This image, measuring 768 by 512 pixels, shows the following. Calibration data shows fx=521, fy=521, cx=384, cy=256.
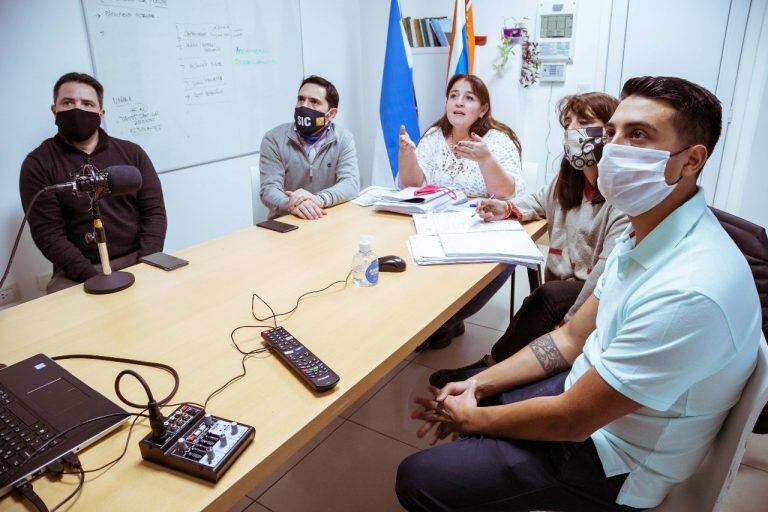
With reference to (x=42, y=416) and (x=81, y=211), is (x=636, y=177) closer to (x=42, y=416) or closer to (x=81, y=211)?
(x=42, y=416)

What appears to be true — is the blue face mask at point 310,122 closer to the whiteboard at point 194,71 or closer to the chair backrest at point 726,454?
the whiteboard at point 194,71

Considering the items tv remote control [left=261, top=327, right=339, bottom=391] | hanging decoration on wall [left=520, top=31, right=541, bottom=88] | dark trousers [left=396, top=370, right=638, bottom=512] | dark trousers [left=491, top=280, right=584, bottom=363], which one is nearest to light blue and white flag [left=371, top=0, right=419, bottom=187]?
hanging decoration on wall [left=520, top=31, right=541, bottom=88]

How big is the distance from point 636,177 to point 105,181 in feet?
4.47

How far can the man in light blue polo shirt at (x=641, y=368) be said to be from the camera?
90 cm

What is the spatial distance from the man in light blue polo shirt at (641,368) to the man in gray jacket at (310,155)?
4.77 feet

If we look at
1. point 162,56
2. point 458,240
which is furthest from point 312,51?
point 458,240

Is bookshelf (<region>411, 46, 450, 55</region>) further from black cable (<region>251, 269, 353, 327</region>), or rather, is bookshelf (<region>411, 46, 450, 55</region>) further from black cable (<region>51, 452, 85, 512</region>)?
black cable (<region>51, 452, 85, 512</region>)

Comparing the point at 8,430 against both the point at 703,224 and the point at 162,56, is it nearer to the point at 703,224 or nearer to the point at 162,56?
the point at 703,224

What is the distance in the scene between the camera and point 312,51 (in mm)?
3953

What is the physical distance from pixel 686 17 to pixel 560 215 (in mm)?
2213

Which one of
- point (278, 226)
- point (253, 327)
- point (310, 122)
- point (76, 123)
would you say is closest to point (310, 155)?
point (310, 122)

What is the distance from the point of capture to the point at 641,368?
0.92 m

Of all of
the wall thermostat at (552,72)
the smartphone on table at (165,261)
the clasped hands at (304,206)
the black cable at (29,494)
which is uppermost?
the wall thermostat at (552,72)

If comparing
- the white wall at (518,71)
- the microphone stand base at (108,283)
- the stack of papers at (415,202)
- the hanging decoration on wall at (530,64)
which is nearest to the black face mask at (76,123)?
the microphone stand base at (108,283)
